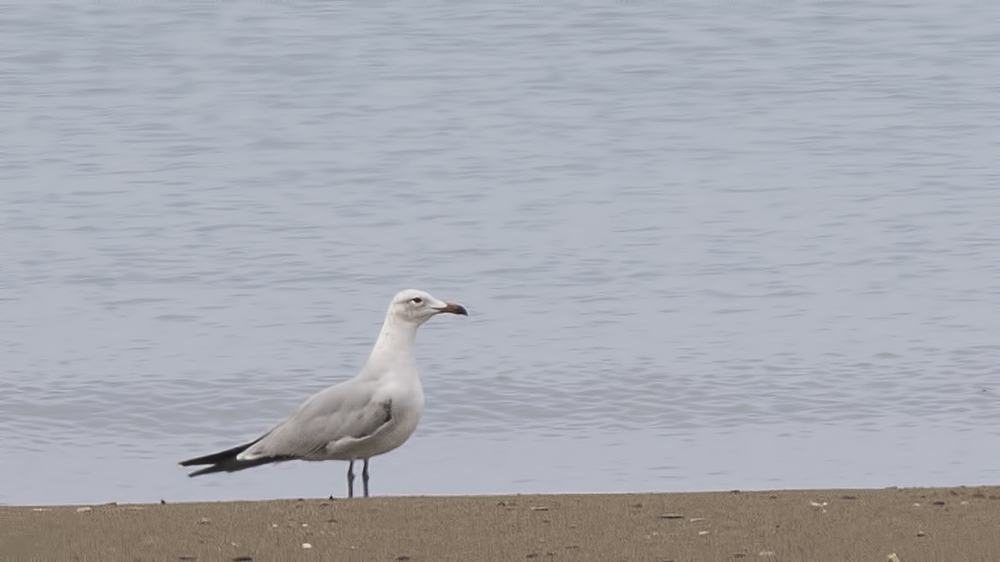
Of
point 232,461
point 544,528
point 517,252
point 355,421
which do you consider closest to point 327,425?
point 355,421

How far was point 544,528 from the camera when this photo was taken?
5.28m

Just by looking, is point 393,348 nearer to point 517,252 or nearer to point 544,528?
point 544,528

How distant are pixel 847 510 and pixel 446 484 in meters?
2.30

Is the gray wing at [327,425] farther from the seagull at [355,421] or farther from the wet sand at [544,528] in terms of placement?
the wet sand at [544,528]

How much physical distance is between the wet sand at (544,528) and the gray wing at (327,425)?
30.8 inches

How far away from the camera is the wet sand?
5.01m

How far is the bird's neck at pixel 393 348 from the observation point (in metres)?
6.69

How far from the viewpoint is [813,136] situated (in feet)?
50.3

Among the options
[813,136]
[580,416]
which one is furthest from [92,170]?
[580,416]

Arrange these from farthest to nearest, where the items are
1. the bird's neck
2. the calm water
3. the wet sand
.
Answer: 1. the calm water
2. the bird's neck
3. the wet sand

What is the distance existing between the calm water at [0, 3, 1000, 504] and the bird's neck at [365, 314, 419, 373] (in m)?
0.81

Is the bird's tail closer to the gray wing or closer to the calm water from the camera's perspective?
the gray wing

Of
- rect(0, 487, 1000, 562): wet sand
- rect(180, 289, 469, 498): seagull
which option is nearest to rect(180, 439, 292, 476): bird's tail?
rect(180, 289, 469, 498): seagull

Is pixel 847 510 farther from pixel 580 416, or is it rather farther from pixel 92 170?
pixel 92 170
